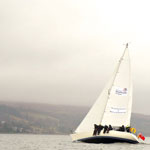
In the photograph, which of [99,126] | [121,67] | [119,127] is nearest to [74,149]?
[99,126]

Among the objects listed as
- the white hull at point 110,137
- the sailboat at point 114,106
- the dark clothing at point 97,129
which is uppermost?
the sailboat at point 114,106

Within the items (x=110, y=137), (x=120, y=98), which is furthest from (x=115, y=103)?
(x=110, y=137)

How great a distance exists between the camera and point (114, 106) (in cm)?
5638

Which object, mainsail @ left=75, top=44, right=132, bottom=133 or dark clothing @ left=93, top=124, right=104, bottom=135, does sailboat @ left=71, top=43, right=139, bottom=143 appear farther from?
dark clothing @ left=93, top=124, right=104, bottom=135

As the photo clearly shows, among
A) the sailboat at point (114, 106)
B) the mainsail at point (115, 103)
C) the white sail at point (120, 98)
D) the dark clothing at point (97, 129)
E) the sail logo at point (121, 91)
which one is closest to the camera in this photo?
the dark clothing at point (97, 129)

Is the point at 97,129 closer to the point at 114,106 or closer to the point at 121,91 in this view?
the point at 114,106

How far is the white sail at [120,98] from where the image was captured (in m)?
56.2

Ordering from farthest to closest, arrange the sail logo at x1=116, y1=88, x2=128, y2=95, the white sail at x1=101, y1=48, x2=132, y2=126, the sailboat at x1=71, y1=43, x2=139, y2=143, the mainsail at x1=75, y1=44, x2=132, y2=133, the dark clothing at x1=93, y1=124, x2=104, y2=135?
the sail logo at x1=116, y1=88, x2=128, y2=95 < the white sail at x1=101, y1=48, x2=132, y2=126 < the mainsail at x1=75, y1=44, x2=132, y2=133 < the sailboat at x1=71, y1=43, x2=139, y2=143 < the dark clothing at x1=93, y1=124, x2=104, y2=135

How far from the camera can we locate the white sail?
56.2 m

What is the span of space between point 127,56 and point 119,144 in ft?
40.7

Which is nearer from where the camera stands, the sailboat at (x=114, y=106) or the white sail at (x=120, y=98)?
the sailboat at (x=114, y=106)

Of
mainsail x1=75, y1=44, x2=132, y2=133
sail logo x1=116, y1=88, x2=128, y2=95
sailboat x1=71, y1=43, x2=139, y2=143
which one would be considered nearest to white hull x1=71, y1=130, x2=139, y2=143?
sailboat x1=71, y1=43, x2=139, y2=143

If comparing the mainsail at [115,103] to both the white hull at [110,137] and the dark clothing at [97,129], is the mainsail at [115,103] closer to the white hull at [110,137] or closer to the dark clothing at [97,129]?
the white hull at [110,137]

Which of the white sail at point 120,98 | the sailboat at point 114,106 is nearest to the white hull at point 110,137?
the sailboat at point 114,106
